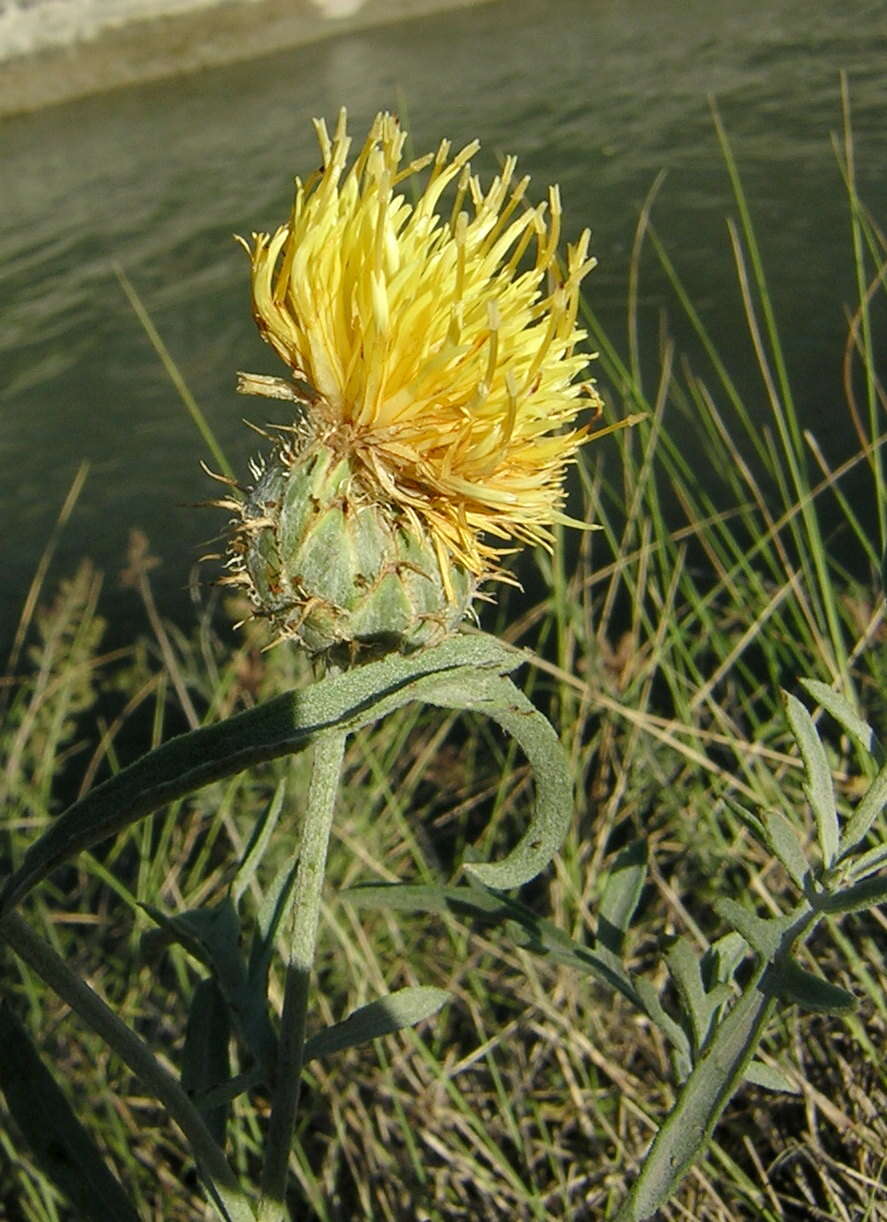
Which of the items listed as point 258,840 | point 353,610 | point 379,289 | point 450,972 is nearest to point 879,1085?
point 450,972

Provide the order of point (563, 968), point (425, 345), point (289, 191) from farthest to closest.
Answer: point (289, 191), point (563, 968), point (425, 345)

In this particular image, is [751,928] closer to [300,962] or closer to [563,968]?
[300,962]

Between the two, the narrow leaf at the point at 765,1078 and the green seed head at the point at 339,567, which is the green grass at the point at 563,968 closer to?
the narrow leaf at the point at 765,1078

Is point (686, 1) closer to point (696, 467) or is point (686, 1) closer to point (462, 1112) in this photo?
point (696, 467)

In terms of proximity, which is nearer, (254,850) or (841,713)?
(841,713)

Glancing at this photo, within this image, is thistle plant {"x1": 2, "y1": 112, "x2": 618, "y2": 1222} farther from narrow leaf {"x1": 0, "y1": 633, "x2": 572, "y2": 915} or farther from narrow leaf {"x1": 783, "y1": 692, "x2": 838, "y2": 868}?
narrow leaf {"x1": 783, "y1": 692, "x2": 838, "y2": 868}

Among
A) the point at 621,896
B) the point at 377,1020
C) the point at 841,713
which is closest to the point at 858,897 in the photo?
the point at 841,713

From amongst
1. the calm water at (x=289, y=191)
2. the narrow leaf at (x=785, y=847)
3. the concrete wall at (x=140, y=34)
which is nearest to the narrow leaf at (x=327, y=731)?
the narrow leaf at (x=785, y=847)
